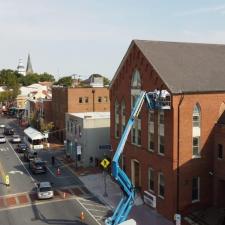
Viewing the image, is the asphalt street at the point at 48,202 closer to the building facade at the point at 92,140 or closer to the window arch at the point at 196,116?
the building facade at the point at 92,140

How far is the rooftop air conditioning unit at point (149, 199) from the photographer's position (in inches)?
1350

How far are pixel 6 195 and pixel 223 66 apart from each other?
955 inches

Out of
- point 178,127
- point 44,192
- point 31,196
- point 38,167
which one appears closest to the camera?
point 178,127

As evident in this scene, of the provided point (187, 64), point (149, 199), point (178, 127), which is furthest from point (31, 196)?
point (187, 64)

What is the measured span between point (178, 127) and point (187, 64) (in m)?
7.15

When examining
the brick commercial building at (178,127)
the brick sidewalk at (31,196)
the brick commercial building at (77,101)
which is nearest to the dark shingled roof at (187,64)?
the brick commercial building at (178,127)

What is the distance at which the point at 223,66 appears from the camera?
3728 cm

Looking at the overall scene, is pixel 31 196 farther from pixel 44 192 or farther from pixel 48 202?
pixel 48 202

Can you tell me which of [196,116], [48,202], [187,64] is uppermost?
[187,64]

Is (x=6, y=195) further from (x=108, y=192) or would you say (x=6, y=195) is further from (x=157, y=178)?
(x=157, y=178)

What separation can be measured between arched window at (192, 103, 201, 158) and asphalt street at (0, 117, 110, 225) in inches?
356

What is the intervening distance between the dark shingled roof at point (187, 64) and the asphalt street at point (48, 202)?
12.6 m

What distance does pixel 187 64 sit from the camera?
118 ft

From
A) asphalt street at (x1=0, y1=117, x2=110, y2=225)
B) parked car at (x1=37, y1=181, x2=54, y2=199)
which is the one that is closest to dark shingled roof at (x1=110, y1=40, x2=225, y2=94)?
asphalt street at (x1=0, y1=117, x2=110, y2=225)
